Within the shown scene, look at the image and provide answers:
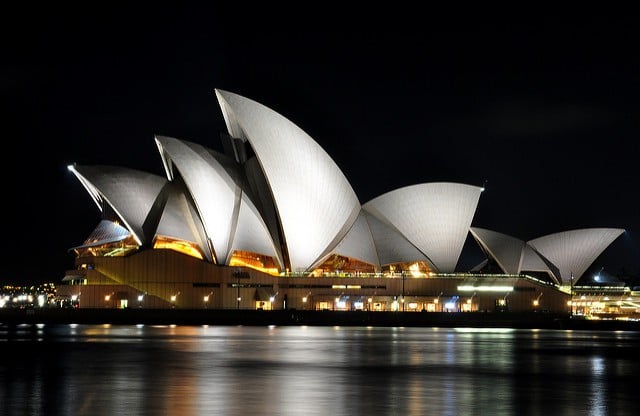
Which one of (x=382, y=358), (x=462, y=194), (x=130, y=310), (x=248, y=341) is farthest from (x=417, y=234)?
(x=382, y=358)

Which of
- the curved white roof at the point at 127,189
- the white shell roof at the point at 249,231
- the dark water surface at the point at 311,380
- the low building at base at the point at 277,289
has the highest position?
the curved white roof at the point at 127,189

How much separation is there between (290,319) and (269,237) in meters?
7.36

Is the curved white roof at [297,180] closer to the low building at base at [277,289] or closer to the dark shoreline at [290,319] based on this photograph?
the low building at base at [277,289]

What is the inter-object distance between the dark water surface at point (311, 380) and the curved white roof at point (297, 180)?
108ft

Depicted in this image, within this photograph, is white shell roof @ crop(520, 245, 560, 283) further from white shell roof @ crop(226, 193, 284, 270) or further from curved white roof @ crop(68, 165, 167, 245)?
curved white roof @ crop(68, 165, 167, 245)

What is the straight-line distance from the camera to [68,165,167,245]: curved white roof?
71.5 m

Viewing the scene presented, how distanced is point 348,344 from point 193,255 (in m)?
36.7

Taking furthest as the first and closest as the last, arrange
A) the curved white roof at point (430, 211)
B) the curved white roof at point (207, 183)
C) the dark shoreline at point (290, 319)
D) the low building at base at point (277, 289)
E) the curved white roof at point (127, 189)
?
the curved white roof at point (430, 211)
the low building at base at point (277, 289)
the curved white roof at point (127, 189)
the dark shoreline at point (290, 319)
the curved white roof at point (207, 183)

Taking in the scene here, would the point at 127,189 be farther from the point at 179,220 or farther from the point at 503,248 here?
the point at 503,248

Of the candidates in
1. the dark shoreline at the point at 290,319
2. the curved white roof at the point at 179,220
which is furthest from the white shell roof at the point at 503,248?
the curved white roof at the point at 179,220

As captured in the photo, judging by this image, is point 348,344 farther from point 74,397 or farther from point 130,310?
point 130,310

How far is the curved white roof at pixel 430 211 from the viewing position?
3142 inches

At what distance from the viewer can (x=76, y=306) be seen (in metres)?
76.5

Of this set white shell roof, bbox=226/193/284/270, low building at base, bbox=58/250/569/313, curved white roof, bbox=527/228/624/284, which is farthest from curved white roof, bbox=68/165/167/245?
curved white roof, bbox=527/228/624/284
